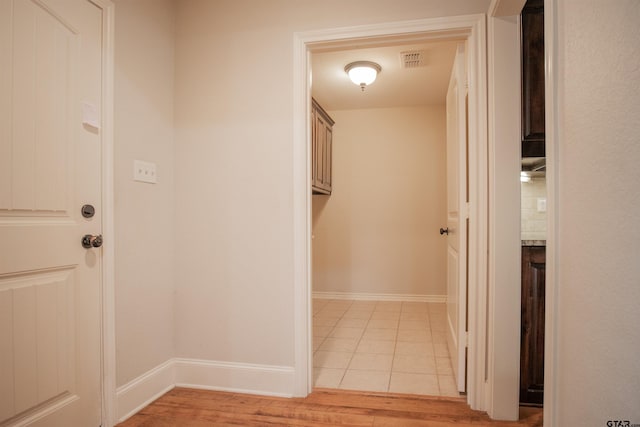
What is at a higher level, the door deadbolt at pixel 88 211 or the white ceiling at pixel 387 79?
the white ceiling at pixel 387 79

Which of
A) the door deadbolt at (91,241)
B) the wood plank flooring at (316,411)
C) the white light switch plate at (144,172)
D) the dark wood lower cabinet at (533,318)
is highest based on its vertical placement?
the white light switch plate at (144,172)

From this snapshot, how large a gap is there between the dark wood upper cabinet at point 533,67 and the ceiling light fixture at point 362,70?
4.97ft

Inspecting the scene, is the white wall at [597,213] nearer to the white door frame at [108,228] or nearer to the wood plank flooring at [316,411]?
the wood plank flooring at [316,411]

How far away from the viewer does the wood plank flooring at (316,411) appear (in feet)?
5.95

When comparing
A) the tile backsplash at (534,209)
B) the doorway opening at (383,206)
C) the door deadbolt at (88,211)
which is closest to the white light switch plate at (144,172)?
the door deadbolt at (88,211)

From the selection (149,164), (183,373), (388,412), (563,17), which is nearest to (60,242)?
(149,164)

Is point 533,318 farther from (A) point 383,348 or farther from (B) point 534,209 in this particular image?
(A) point 383,348

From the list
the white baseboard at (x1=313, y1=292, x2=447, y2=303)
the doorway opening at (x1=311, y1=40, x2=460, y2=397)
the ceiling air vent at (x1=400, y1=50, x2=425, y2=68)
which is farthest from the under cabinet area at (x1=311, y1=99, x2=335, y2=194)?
the white baseboard at (x1=313, y1=292, x2=447, y2=303)

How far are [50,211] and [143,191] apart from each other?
0.53m

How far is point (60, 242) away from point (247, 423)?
3.96ft

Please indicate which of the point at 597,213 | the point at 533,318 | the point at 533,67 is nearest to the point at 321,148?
the point at 533,67

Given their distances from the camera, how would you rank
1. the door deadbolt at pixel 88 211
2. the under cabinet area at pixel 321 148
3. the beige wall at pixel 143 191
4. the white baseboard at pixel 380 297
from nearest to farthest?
the door deadbolt at pixel 88 211
the beige wall at pixel 143 191
the under cabinet area at pixel 321 148
the white baseboard at pixel 380 297

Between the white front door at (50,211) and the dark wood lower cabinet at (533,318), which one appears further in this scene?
the dark wood lower cabinet at (533,318)

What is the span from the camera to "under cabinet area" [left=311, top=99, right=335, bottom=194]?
12.3ft
